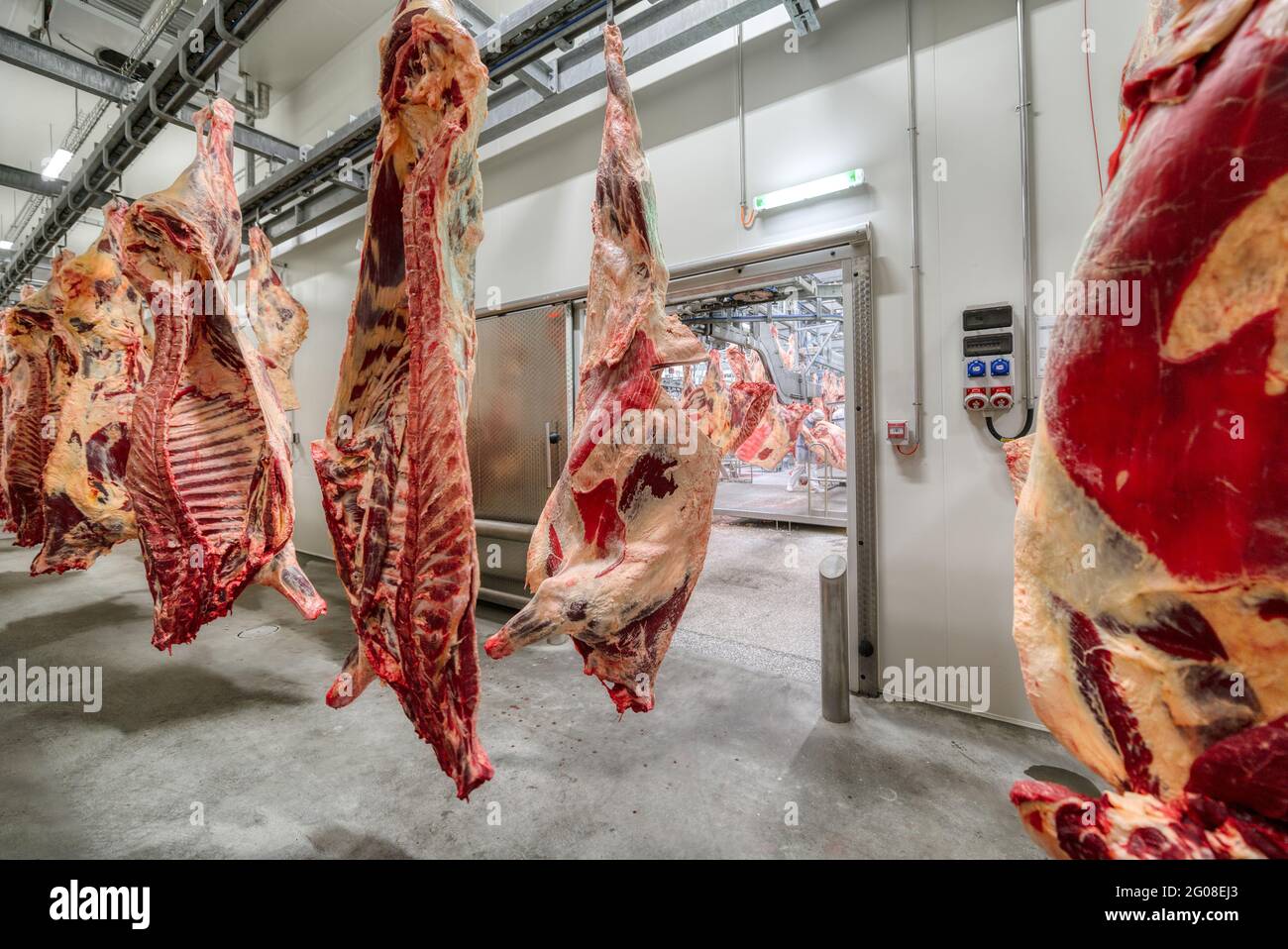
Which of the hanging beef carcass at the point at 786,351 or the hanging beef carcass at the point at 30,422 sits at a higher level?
the hanging beef carcass at the point at 786,351

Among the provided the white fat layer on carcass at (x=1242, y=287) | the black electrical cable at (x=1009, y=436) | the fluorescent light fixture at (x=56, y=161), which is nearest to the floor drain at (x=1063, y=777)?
the black electrical cable at (x=1009, y=436)

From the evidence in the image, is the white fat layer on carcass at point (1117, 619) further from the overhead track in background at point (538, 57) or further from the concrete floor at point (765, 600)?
the overhead track in background at point (538, 57)

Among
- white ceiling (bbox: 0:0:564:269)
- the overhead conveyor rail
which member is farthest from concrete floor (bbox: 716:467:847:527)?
white ceiling (bbox: 0:0:564:269)

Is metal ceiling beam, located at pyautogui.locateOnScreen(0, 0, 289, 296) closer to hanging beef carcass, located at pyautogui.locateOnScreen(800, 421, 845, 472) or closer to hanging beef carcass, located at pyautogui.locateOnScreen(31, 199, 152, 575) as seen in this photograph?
hanging beef carcass, located at pyautogui.locateOnScreen(31, 199, 152, 575)

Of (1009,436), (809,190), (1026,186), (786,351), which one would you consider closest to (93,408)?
(809,190)

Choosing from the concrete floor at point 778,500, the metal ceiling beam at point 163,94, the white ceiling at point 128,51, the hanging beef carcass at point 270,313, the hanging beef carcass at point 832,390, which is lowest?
the concrete floor at point 778,500

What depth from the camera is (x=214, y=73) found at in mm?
3516

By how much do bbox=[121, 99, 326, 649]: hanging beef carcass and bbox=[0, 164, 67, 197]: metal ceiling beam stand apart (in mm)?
6604

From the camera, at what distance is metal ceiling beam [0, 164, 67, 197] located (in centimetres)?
588

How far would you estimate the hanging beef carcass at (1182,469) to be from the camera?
660mm

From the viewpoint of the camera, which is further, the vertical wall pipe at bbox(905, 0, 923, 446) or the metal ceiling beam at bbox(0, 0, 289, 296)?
the metal ceiling beam at bbox(0, 0, 289, 296)

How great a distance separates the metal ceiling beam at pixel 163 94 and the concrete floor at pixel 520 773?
3.93 meters
